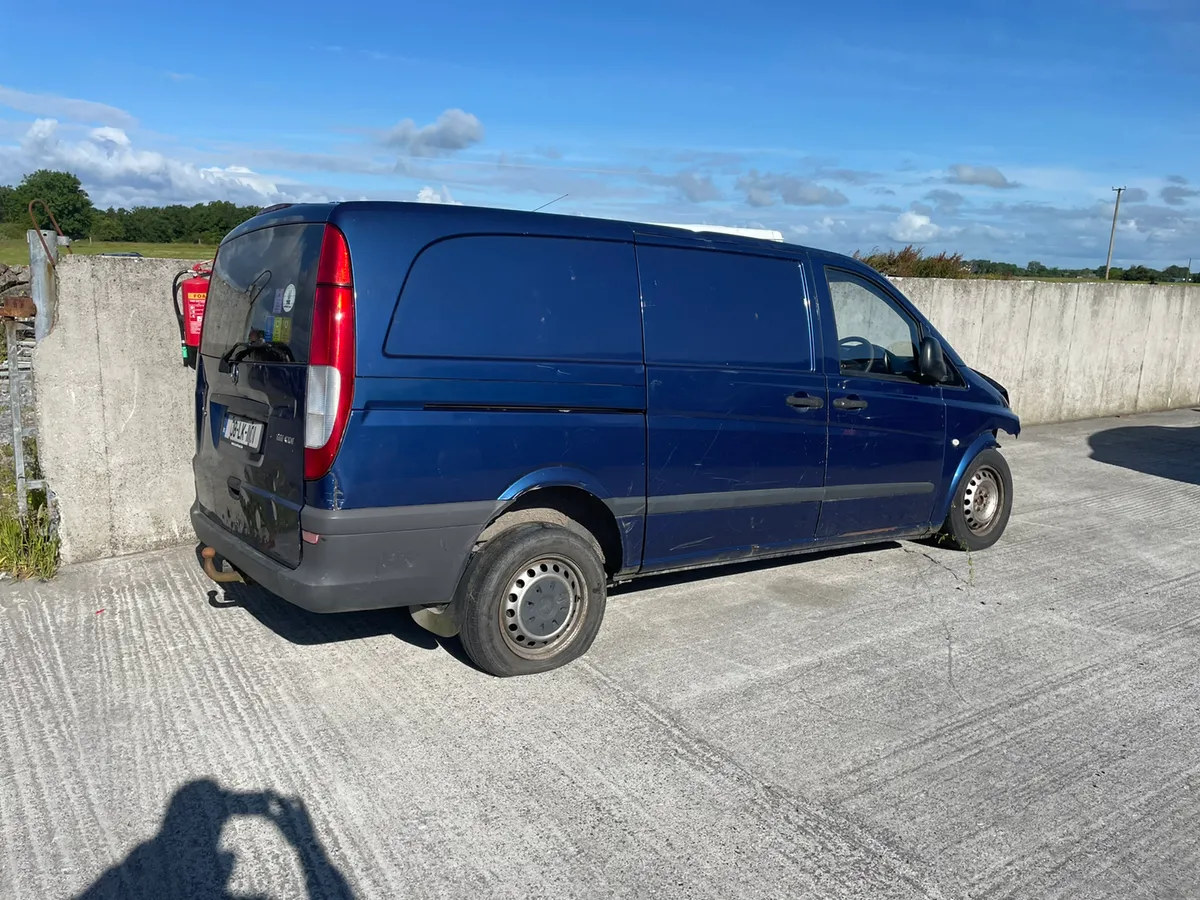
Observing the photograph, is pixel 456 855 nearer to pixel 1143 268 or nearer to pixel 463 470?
pixel 463 470

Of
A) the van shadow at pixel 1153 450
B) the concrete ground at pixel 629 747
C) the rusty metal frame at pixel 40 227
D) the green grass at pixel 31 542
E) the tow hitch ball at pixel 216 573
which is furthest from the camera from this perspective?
the van shadow at pixel 1153 450

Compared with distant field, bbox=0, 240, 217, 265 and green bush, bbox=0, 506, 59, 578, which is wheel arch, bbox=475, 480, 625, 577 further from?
green bush, bbox=0, 506, 59, 578

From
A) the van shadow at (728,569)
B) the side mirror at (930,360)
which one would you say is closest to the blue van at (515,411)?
the side mirror at (930,360)

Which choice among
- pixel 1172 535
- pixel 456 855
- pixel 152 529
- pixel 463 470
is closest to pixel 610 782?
pixel 456 855

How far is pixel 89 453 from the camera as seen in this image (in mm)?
5434

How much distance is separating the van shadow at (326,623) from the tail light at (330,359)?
4.38 feet

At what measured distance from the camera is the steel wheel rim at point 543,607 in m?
4.05

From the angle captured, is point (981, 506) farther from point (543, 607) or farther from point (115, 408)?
point (115, 408)

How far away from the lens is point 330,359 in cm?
349

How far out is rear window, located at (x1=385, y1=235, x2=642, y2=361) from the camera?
3.68 m

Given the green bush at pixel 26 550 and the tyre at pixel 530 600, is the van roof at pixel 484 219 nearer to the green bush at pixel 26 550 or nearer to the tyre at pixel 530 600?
the tyre at pixel 530 600

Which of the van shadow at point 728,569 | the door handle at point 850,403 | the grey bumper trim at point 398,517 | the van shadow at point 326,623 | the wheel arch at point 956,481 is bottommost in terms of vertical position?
the van shadow at point 326,623

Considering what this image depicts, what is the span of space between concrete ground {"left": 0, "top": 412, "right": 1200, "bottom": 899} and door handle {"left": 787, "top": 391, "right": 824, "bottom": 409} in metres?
1.13

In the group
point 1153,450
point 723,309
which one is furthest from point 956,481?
point 1153,450
